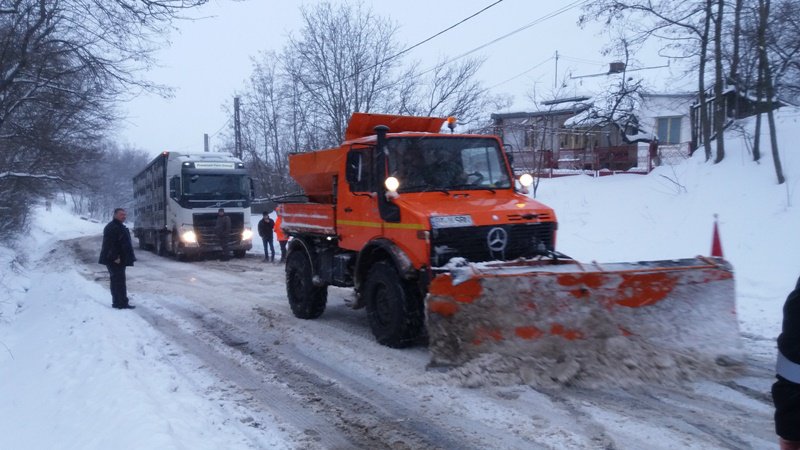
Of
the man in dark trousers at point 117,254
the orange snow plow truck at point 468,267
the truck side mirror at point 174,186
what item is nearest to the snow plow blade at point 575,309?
the orange snow plow truck at point 468,267

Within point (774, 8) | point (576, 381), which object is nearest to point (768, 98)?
point (774, 8)

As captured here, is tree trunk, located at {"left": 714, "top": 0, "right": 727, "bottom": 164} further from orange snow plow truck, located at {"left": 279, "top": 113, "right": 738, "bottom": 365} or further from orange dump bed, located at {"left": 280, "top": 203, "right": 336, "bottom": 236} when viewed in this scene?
orange dump bed, located at {"left": 280, "top": 203, "right": 336, "bottom": 236}

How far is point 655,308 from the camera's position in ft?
19.6

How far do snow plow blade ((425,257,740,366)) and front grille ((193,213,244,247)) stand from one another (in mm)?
15079

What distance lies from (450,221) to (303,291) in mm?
3636

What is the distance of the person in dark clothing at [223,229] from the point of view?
19438 mm

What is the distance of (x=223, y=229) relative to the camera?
19.5 m

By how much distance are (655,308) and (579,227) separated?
12073 millimetres

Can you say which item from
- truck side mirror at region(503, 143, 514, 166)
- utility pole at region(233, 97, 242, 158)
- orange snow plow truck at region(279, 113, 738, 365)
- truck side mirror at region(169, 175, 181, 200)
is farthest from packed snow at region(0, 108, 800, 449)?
utility pole at region(233, 97, 242, 158)

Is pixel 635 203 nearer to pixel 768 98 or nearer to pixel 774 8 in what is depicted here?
pixel 768 98

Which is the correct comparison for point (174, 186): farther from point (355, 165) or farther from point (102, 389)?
point (102, 389)

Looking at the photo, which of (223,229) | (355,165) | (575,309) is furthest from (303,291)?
(223,229)

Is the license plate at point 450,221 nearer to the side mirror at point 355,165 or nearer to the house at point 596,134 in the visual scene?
the side mirror at point 355,165

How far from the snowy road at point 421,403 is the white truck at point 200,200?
38.7 feet
